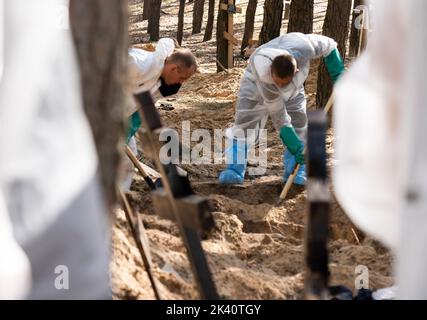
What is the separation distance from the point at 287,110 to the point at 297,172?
1038 mm

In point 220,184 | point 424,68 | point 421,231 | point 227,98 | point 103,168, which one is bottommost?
point 227,98

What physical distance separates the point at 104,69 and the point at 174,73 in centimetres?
400

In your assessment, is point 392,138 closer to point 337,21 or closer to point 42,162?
point 42,162

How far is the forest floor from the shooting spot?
4270 mm

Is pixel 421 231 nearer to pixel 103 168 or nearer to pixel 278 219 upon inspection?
pixel 103 168

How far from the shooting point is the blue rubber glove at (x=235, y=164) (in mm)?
7770

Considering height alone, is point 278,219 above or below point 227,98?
above

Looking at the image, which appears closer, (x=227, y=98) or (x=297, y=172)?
(x=297, y=172)

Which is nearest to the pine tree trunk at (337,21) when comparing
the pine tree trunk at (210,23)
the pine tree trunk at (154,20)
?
the pine tree trunk at (210,23)

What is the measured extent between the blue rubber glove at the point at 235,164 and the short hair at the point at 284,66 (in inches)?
43.4

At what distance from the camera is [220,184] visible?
7.73m

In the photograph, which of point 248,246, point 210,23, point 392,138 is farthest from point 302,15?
point 210,23

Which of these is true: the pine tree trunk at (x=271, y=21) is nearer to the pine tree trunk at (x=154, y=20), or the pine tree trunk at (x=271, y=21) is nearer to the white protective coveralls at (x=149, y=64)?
the white protective coveralls at (x=149, y=64)

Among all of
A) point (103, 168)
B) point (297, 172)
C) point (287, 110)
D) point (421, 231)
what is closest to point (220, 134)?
point (287, 110)
